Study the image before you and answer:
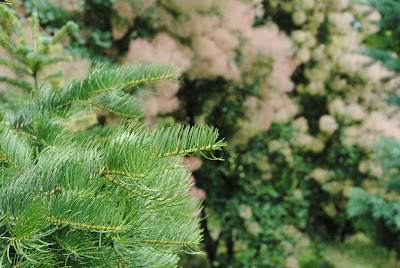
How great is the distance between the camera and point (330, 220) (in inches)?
139

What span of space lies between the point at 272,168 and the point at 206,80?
3.02ft

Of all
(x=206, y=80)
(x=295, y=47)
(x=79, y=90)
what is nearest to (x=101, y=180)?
(x=79, y=90)

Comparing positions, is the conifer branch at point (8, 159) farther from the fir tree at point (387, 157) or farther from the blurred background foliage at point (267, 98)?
the fir tree at point (387, 157)

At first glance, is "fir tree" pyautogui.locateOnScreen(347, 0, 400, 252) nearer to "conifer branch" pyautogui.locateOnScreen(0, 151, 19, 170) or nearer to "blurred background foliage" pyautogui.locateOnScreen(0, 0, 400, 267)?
"blurred background foliage" pyautogui.locateOnScreen(0, 0, 400, 267)

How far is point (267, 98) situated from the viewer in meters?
2.20

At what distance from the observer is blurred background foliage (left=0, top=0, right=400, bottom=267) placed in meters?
1.90

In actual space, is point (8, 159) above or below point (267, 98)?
above

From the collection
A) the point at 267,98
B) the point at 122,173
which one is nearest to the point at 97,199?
the point at 122,173

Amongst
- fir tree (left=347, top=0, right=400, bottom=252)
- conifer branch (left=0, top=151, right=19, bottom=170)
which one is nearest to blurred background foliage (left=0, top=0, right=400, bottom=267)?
fir tree (left=347, top=0, right=400, bottom=252)

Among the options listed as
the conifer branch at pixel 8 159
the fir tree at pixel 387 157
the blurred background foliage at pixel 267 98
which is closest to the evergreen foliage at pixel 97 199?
the conifer branch at pixel 8 159

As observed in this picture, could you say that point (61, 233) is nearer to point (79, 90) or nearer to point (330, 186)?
point (79, 90)

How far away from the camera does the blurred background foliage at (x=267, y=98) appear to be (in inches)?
74.9

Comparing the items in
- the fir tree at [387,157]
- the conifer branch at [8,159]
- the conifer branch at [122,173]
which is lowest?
the fir tree at [387,157]

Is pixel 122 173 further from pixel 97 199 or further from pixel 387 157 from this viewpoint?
pixel 387 157
